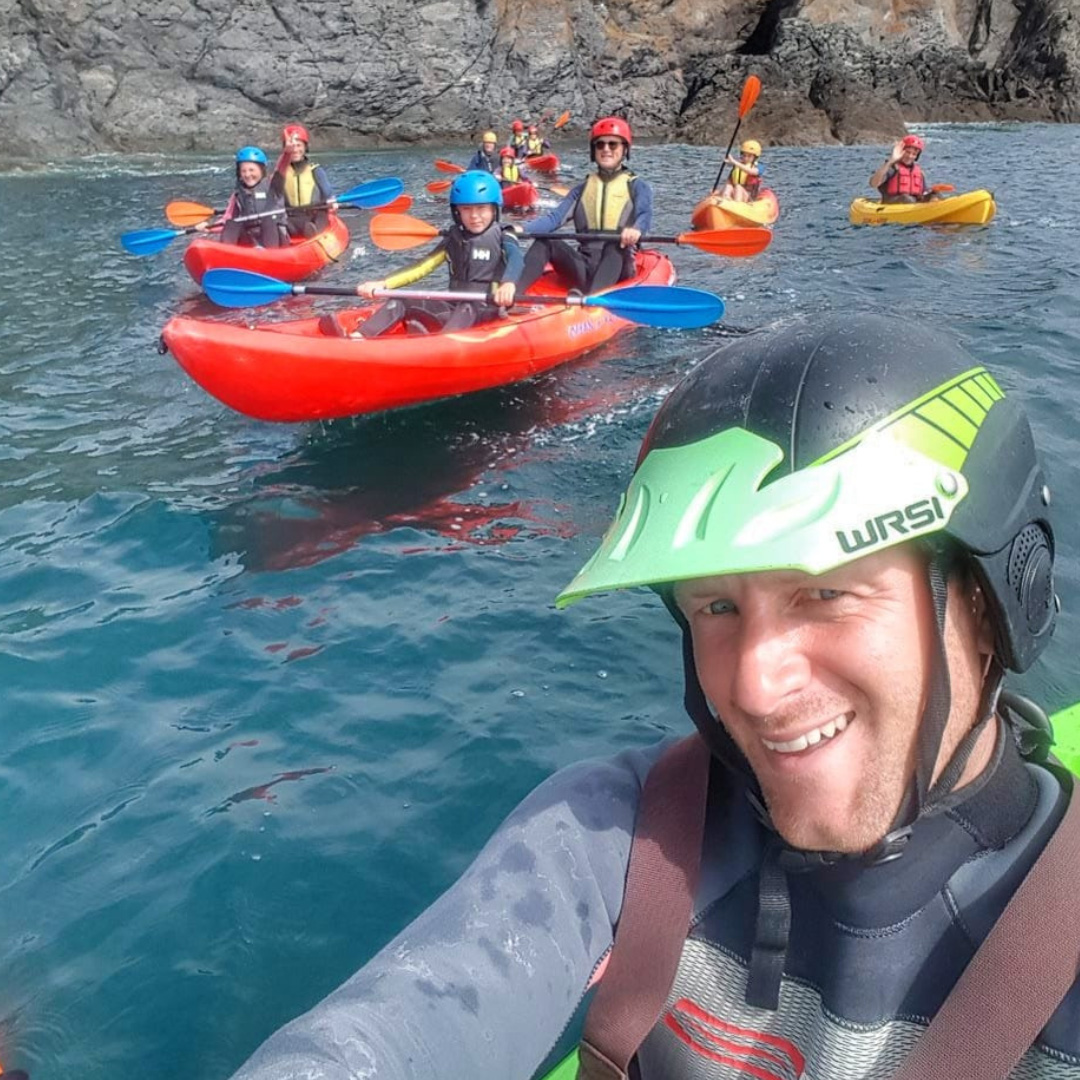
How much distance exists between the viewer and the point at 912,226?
534 inches

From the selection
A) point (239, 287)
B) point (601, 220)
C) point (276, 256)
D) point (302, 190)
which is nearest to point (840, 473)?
point (239, 287)

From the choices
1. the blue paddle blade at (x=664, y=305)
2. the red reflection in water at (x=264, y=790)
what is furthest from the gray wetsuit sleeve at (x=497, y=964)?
the blue paddle blade at (x=664, y=305)

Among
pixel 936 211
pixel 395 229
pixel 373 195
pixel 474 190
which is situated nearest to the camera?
pixel 474 190

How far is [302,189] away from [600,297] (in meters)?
6.52

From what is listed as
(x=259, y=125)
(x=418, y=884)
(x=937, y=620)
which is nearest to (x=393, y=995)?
(x=937, y=620)

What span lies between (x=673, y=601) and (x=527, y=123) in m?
28.3

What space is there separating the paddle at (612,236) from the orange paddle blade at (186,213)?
346cm

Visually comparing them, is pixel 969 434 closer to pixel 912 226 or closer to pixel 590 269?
pixel 590 269

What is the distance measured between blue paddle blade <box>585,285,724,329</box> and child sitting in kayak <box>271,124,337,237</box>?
623cm

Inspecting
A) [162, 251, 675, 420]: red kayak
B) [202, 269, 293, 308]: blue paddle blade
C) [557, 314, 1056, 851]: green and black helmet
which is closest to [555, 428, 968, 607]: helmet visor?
[557, 314, 1056, 851]: green and black helmet

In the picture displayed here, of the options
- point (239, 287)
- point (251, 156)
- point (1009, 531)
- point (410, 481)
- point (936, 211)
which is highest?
point (1009, 531)

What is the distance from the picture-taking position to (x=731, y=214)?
515 inches

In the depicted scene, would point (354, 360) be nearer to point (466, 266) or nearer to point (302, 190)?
point (466, 266)

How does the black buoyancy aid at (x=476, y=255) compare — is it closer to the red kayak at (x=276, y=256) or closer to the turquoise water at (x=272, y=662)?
the turquoise water at (x=272, y=662)
